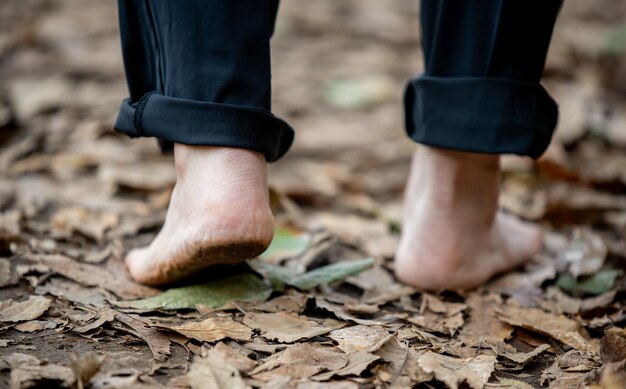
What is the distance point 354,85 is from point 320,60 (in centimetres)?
33

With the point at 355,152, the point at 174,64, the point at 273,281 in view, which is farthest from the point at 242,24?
the point at 355,152

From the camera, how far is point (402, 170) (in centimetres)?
180

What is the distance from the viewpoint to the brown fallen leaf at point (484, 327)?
0.88m

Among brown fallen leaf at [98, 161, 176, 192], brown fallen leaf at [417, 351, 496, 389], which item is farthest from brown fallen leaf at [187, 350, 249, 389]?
brown fallen leaf at [98, 161, 176, 192]

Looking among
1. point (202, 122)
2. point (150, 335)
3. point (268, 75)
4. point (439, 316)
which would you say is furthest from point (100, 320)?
point (439, 316)

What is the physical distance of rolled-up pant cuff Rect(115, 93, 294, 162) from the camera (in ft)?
2.68

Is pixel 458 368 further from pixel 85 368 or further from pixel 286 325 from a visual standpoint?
pixel 85 368

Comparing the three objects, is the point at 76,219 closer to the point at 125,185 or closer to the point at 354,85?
the point at 125,185

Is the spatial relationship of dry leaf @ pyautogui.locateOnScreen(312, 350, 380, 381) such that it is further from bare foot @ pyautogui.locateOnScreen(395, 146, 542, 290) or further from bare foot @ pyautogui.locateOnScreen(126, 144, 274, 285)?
bare foot @ pyautogui.locateOnScreen(395, 146, 542, 290)

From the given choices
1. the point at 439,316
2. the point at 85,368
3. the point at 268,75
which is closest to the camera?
the point at 85,368

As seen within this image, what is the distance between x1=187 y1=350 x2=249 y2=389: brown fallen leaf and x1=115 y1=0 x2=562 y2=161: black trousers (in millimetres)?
277

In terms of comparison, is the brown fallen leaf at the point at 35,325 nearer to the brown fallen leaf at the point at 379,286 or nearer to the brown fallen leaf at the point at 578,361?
the brown fallen leaf at the point at 379,286

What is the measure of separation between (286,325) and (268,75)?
1.09ft

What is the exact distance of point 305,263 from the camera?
114cm
